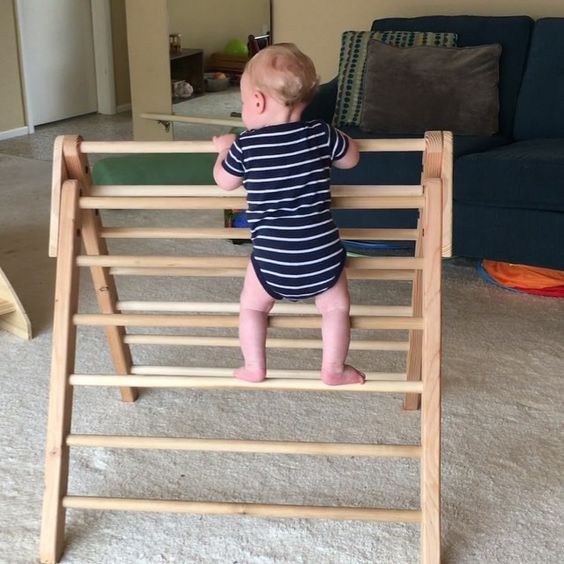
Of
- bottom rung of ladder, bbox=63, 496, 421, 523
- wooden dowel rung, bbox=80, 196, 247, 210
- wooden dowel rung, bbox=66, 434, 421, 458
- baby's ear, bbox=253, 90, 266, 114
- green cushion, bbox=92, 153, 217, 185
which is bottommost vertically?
bottom rung of ladder, bbox=63, 496, 421, 523

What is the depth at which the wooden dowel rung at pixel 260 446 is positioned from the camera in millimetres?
1533

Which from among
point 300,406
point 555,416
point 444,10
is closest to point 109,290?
point 300,406

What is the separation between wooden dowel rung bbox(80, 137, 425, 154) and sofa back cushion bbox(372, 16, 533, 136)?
1.75 m

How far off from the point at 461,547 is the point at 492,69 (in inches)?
78.6

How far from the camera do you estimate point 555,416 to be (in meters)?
2.02

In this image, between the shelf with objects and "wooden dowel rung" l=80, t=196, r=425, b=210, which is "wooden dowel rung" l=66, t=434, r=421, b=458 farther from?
the shelf with objects

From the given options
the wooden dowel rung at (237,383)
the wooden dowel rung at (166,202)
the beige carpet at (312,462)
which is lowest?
the beige carpet at (312,462)

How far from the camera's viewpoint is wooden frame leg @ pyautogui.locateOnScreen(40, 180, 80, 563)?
1.56 metres

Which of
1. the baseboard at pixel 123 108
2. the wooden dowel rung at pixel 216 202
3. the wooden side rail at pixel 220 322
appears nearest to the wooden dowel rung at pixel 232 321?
the wooden side rail at pixel 220 322

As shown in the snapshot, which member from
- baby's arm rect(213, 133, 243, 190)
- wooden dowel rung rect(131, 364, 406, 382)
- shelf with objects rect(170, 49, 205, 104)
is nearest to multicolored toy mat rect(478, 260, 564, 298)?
wooden dowel rung rect(131, 364, 406, 382)

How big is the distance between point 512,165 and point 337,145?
4.11ft

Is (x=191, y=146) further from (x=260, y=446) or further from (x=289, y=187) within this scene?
(x=260, y=446)

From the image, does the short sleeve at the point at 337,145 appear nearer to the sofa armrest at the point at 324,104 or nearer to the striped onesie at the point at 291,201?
the striped onesie at the point at 291,201

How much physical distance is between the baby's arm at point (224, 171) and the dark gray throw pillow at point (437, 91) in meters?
1.67
